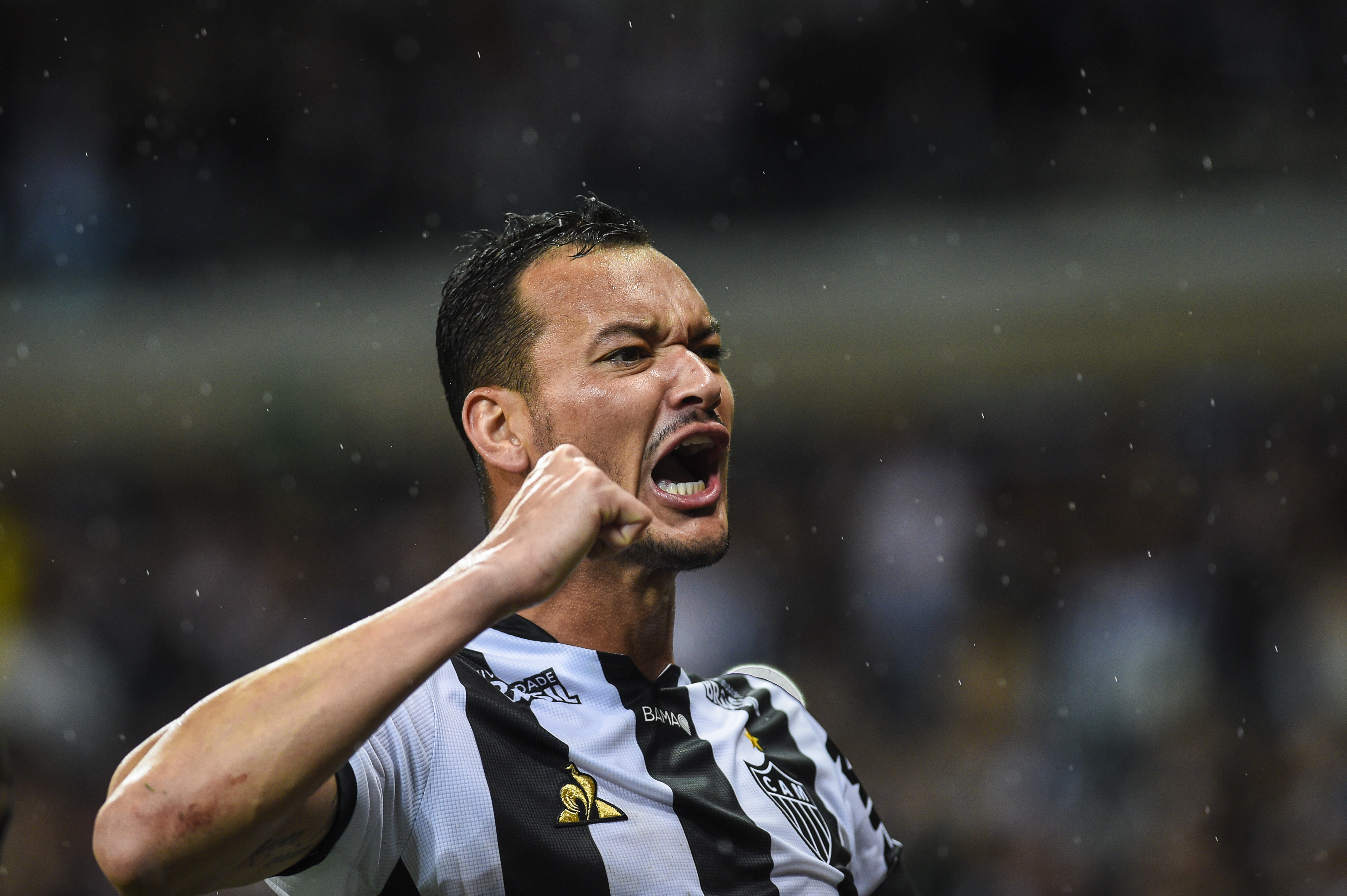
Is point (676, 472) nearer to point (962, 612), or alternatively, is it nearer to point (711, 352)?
point (711, 352)

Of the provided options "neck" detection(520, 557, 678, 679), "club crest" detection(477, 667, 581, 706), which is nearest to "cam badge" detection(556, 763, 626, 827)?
"club crest" detection(477, 667, 581, 706)

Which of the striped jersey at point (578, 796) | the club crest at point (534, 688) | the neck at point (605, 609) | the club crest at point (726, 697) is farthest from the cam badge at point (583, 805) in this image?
the club crest at point (726, 697)

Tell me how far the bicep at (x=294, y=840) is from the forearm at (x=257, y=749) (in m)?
0.05

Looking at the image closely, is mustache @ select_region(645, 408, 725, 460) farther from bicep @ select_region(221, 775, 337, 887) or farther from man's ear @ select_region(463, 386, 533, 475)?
bicep @ select_region(221, 775, 337, 887)

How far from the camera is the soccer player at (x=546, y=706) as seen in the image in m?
1.44

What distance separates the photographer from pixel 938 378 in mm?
8312

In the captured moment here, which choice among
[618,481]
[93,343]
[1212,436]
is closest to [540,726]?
[618,481]

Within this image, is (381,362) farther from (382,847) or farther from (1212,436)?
(382,847)

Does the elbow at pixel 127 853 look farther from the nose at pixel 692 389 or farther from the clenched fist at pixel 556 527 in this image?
the nose at pixel 692 389

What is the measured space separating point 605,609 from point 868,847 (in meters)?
0.74

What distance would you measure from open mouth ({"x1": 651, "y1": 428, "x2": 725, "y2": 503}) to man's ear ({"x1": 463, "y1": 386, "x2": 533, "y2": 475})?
262 millimetres

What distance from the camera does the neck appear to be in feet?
7.84

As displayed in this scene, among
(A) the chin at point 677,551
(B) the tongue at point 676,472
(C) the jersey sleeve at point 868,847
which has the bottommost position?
(C) the jersey sleeve at point 868,847

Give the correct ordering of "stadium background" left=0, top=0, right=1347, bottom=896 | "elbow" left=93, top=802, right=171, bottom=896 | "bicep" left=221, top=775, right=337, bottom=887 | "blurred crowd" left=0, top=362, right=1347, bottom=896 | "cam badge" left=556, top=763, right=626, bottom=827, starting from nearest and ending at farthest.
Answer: "elbow" left=93, top=802, right=171, bottom=896
"bicep" left=221, top=775, right=337, bottom=887
"cam badge" left=556, top=763, right=626, bottom=827
"blurred crowd" left=0, top=362, right=1347, bottom=896
"stadium background" left=0, top=0, right=1347, bottom=896
